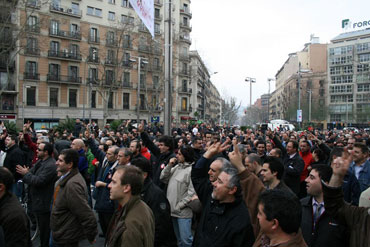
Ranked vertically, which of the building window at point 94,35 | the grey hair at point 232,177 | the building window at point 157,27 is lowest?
the grey hair at point 232,177

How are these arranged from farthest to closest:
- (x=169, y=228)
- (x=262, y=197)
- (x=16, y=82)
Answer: (x=16, y=82)
(x=169, y=228)
(x=262, y=197)

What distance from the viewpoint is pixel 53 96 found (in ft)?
130

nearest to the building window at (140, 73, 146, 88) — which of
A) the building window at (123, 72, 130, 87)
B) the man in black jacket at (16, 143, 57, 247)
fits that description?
the building window at (123, 72, 130, 87)

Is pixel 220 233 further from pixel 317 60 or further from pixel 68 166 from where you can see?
pixel 317 60

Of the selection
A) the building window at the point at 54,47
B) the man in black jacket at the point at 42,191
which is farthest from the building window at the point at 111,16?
the man in black jacket at the point at 42,191

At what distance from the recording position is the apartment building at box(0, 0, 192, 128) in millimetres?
36438

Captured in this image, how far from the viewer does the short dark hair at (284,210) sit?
7.38 ft

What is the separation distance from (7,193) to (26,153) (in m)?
5.59

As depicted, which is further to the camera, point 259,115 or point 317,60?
point 259,115

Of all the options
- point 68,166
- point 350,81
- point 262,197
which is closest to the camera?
point 262,197

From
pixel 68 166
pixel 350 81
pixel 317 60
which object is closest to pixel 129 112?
pixel 68 166

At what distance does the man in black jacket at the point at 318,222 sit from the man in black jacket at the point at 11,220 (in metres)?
2.84

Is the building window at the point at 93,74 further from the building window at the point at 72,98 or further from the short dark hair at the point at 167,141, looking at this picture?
the short dark hair at the point at 167,141

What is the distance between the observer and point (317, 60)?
81.9 m
